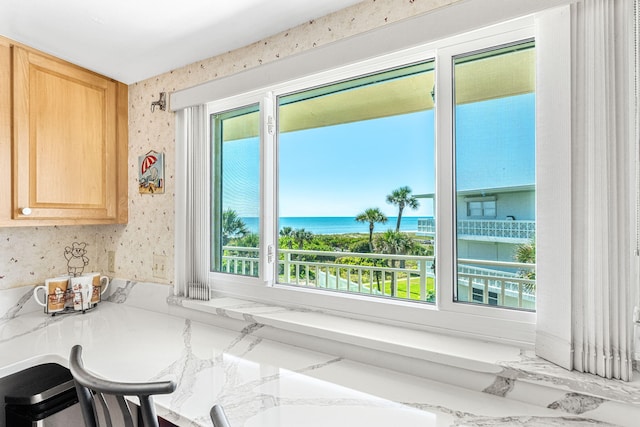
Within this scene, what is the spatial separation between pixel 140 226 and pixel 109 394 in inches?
55.1

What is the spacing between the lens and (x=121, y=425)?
788 mm

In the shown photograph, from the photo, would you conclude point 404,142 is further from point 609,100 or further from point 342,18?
point 609,100

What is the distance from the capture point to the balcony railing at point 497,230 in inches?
42.5

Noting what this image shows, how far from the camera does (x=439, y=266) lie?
1205mm

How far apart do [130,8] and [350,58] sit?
2.84 ft

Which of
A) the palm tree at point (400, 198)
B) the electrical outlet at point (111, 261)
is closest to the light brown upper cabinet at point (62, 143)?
the electrical outlet at point (111, 261)

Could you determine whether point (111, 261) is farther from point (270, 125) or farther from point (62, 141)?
point (270, 125)

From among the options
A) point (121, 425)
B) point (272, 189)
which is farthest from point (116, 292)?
point (121, 425)

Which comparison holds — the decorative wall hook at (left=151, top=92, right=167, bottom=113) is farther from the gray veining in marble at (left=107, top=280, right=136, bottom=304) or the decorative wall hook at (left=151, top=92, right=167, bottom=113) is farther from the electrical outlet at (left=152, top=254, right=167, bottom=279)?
the gray veining in marble at (left=107, top=280, right=136, bottom=304)

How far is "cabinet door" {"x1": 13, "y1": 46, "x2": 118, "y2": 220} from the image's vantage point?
5.00 feet

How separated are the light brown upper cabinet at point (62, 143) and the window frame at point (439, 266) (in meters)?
0.95

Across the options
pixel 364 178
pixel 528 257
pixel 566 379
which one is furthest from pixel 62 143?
pixel 364 178

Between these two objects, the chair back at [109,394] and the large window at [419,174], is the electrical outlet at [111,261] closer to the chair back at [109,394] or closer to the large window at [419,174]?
the large window at [419,174]

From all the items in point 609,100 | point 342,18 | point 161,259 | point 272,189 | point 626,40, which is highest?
point 342,18
